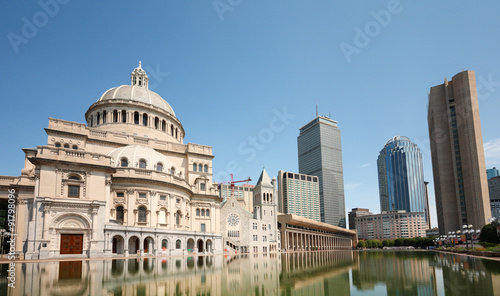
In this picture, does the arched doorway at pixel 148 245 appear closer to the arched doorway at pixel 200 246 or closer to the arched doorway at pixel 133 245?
the arched doorway at pixel 133 245

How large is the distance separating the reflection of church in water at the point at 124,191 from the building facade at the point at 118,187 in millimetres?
121

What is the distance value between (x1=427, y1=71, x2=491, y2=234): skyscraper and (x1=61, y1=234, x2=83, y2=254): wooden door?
372 feet

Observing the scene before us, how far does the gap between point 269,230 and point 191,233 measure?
34.7 metres

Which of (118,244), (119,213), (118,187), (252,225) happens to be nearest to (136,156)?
(118,187)

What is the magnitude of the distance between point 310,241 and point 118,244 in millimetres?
98999

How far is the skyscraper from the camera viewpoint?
11450 centimetres

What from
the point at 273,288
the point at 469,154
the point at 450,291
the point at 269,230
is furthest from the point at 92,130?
the point at 469,154

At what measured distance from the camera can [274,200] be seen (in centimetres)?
10350

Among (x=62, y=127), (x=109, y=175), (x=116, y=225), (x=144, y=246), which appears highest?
(x=62, y=127)

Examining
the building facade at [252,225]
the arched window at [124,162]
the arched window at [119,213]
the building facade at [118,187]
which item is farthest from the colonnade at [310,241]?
the arched window at [119,213]

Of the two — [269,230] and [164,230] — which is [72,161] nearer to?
[164,230]

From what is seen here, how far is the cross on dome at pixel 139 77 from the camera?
85.0m

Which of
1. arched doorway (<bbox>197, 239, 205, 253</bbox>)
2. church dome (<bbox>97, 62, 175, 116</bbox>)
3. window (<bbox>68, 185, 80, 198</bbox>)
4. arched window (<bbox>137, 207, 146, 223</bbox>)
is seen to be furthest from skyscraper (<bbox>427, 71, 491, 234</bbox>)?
window (<bbox>68, 185, 80, 198</bbox>)

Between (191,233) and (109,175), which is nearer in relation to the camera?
(109,175)
